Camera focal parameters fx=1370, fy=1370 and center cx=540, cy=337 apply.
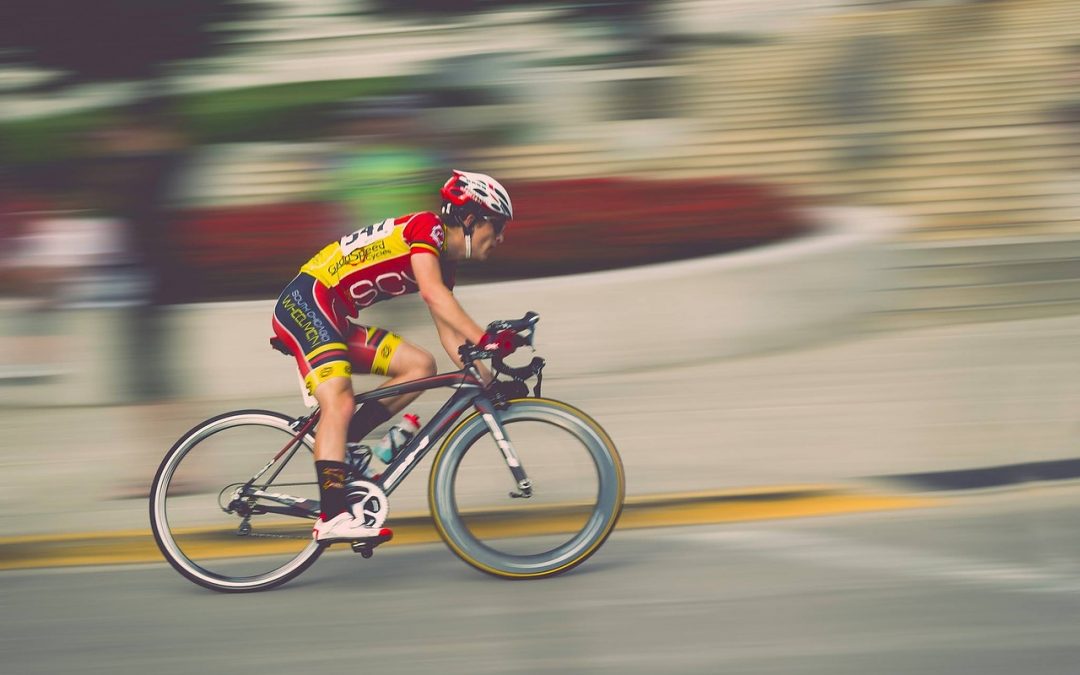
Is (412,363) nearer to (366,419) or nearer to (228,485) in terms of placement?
(366,419)

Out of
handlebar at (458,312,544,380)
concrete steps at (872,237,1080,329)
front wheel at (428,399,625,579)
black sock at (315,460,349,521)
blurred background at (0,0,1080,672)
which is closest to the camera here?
handlebar at (458,312,544,380)

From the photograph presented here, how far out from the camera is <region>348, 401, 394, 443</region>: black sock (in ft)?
17.8

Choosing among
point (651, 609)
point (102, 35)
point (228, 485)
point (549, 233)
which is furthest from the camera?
point (549, 233)

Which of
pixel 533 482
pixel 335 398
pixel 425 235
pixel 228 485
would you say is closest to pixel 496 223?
pixel 425 235

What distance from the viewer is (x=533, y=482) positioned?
544cm

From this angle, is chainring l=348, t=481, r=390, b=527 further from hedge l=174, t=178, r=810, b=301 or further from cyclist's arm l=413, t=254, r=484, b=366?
hedge l=174, t=178, r=810, b=301

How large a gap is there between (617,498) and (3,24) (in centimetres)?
510

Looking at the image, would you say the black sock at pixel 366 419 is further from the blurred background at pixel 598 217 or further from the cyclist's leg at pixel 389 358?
the blurred background at pixel 598 217

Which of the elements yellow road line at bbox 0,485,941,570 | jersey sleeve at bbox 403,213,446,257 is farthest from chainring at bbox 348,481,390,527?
jersey sleeve at bbox 403,213,446,257

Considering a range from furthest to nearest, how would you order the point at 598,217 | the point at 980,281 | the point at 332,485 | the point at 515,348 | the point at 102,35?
the point at 980,281 → the point at 598,217 → the point at 102,35 → the point at 332,485 → the point at 515,348

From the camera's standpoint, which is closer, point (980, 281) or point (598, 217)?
point (598, 217)

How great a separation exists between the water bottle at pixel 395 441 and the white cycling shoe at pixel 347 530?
0.95 ft

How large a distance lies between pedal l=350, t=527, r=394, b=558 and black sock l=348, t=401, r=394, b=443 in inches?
15.5

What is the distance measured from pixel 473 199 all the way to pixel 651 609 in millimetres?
1657
